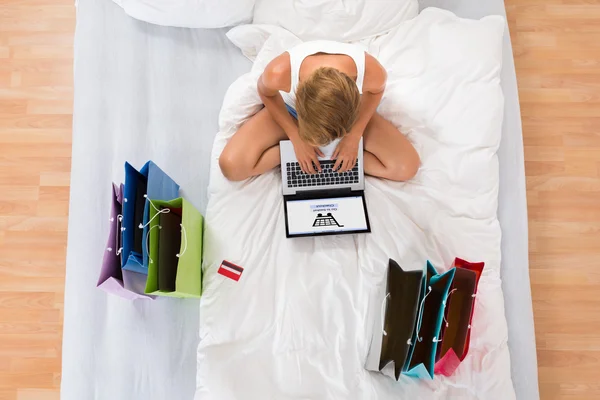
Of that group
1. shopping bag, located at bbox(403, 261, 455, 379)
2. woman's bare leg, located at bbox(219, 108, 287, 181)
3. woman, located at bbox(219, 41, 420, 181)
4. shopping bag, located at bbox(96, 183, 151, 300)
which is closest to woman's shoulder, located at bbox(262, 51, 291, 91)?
woman, located at bbox(219, 41, 420, 181)

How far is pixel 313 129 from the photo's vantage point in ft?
3.93

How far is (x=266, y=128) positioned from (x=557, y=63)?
110 cm

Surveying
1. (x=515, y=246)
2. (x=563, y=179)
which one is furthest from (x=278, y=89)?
(x=563, y=179)

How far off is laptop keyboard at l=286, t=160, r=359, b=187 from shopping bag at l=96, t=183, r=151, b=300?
1.48ft

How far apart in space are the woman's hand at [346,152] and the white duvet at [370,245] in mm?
119

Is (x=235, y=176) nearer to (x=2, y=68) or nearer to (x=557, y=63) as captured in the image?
(x=2, y=68)

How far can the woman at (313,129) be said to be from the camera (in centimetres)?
133

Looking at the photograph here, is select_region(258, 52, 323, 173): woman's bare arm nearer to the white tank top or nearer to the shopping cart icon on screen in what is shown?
the white tank top

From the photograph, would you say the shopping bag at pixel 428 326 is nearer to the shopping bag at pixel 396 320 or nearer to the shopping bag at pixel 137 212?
the shopping bag at pixel 396 320

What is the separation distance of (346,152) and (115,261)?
2.15ft

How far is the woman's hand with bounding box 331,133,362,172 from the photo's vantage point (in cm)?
140

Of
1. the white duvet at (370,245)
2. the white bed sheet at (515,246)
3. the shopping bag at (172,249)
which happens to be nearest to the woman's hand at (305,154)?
the white duvet at (370,245)

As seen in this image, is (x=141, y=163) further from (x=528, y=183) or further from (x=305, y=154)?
(x=528, y=183)

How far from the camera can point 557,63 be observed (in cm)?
181
